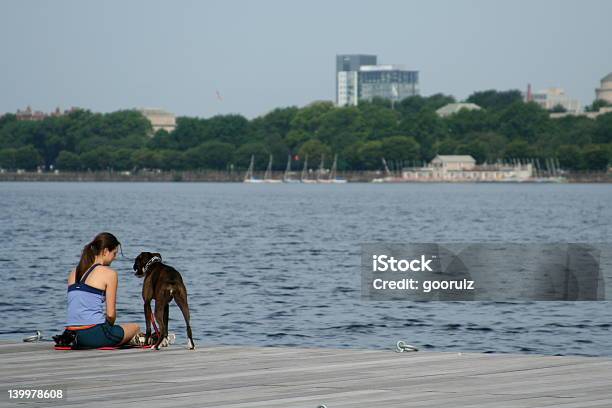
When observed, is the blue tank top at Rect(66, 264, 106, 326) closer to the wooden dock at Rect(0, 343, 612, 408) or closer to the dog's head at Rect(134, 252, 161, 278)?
the wooden dock at Rect(0, 343, 612, 408)

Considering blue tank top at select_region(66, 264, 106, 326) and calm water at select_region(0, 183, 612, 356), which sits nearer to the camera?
blue tank top at select_region(66, 264, 106, 326)

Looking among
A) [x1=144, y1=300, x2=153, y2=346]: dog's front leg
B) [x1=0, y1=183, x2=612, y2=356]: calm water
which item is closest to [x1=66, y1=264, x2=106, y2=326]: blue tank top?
[x1=144, y1=300, x2=153, y2=346]: dog's front leg

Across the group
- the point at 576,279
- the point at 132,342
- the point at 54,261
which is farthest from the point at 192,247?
the point at 132,342

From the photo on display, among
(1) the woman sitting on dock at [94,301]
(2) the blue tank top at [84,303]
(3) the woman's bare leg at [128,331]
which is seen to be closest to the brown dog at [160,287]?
(3) the woman's bare leg at [128,331]

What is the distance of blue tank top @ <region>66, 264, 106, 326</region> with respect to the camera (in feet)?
58.4

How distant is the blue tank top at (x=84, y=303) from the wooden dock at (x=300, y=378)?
0.40m

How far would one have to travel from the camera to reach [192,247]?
74.0 meters

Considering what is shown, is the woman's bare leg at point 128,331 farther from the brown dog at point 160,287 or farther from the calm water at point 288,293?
the calm water at point 288,293

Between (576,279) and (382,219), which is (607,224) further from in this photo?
(576,279)

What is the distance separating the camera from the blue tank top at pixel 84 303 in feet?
58.4

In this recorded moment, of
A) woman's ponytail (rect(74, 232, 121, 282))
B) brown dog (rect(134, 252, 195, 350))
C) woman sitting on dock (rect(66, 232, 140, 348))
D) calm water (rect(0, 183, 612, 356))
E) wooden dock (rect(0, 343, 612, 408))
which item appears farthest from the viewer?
calm water (rect(0, 183, 612, 356))

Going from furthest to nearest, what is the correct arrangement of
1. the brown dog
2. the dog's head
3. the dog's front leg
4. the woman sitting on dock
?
the dog's head → the dog's front leg → the brown dog → the woman sitting on dock

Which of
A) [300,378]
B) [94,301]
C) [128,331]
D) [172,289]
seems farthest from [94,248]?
[300,378]

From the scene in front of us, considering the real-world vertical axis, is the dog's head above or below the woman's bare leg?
above
